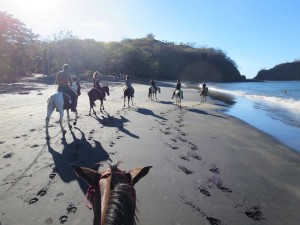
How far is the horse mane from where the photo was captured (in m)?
1.89

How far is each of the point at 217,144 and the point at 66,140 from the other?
17.5 feet

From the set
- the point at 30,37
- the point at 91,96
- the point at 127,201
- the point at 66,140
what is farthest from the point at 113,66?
the point at 127,201

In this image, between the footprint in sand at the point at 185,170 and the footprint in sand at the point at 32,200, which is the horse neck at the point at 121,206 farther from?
the footprint in sand at the point at 185,170

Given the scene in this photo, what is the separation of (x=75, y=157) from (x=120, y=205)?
6.31 metres

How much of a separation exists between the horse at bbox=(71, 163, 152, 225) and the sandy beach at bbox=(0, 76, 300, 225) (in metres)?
2.43

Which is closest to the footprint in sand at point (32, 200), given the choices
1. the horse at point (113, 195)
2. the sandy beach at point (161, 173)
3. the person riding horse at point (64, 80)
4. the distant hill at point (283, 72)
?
the sandy beach at point (161, 173)

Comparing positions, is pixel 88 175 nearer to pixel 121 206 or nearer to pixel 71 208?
pixel 121 206

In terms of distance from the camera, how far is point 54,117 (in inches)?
568

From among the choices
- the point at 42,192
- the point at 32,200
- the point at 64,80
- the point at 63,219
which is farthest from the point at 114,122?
the point at 63,219

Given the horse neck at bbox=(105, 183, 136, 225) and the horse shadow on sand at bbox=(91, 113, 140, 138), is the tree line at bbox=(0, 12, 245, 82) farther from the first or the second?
the horse neck at bbox=(105, 183, 136, 225)

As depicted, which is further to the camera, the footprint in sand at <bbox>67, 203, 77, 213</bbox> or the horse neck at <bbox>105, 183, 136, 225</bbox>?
the footprint in sand at <bbox>67, 203, 77, 213</bbox>

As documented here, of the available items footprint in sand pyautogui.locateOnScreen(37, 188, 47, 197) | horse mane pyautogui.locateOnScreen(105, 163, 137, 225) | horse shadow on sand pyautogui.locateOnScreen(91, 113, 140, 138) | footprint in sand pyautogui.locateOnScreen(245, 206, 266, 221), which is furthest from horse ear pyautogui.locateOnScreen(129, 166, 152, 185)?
horse shadow on sand pyautogui.locateOnScreen(91, 113, 140, 138)

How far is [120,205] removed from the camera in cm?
199

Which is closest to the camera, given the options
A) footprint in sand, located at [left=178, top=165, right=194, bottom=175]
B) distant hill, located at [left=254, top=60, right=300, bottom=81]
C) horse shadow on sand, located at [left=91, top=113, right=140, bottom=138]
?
footprint in sand, located at [left=178, top=165, right=194, bottom=175]
